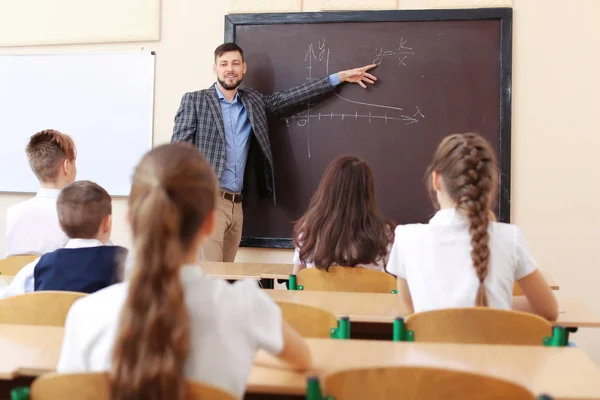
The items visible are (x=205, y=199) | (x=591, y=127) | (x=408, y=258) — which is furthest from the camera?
(x=591, y=127)

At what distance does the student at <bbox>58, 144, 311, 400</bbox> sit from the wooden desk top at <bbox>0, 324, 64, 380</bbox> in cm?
20

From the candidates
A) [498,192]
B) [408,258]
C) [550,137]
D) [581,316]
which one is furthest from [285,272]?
[550,137]

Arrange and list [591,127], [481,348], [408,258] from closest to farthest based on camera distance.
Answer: [481,348], [408,258], [591,127]

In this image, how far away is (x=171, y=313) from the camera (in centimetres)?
126

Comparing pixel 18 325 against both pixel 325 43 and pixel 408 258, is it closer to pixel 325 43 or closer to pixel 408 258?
pixel 408 258

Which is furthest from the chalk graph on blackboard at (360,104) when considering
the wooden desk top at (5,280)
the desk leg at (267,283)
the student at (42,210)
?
the wooden desk top at (5,280)

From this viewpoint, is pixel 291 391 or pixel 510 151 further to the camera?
pixel 510 151

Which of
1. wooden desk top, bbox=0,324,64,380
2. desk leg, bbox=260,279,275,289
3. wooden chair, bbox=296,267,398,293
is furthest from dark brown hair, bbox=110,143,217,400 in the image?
desk leg, bbox=260,279,275,289

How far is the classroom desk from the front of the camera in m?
→ 1.49

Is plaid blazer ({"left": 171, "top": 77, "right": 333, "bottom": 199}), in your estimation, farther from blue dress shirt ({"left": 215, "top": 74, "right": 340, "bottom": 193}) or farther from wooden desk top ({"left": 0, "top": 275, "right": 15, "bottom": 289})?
wooden desk top ({"left": 0, "top": 275, "right": 15, "bottom": 289})

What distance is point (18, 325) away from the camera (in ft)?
6.67

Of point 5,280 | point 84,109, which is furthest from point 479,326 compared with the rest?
point 84,109

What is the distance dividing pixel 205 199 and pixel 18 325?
0.96 meters

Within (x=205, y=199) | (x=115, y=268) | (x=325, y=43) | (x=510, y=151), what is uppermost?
(x=325, y=43)
